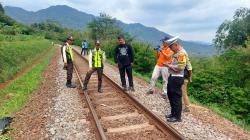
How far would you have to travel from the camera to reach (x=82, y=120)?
8.66 meters

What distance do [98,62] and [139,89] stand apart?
6.85ft

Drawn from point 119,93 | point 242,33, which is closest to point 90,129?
point 119,93

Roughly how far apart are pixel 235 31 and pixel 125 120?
138ft

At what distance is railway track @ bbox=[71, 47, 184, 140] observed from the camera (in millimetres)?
7266

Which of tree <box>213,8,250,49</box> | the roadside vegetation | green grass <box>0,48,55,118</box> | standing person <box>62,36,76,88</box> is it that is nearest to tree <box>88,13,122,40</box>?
tree <box>213,8,250,49</box>

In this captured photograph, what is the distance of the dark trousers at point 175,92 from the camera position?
320 inches

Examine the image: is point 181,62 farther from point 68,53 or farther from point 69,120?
point 68,53

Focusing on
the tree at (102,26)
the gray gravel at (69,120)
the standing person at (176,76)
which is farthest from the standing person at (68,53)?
the tree at (102,26)

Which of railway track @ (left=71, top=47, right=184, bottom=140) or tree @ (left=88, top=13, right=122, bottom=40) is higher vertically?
tree @ (left=88, top=13, right=122, bottom=40)

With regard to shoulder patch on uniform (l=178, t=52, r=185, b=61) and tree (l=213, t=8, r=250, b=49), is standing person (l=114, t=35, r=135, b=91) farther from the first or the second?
tree (l=213, t=8, r=250, b=49)

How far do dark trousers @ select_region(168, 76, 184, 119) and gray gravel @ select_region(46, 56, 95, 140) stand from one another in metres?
2.18

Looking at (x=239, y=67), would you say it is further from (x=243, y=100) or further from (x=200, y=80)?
(x=243, y=100)

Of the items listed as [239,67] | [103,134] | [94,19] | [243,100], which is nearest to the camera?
[103,134]

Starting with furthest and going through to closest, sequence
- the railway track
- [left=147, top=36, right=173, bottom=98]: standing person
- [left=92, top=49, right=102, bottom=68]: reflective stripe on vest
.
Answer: [left=92, top=49, right=102, bottom=68]: reflective stripe on vest → [left=147, top=36, right=173, bottom=98]: standing person → the railway track
